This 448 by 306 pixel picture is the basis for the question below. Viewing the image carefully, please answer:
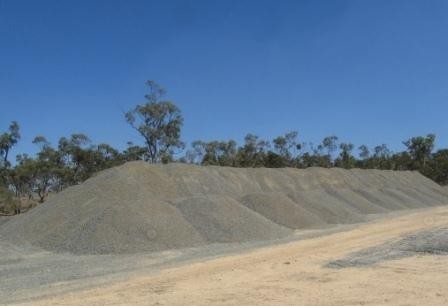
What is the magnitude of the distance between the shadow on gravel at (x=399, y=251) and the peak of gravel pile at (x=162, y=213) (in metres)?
6.67

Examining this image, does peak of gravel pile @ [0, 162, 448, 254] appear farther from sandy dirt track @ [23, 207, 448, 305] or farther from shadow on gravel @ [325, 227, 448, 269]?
shadow on gravel @ [325, 227, 448, 269]

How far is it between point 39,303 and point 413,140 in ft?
275

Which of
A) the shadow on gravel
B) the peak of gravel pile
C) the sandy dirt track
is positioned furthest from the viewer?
the peak of gravel pile

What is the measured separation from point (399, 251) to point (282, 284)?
233 inches

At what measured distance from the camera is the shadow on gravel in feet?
47.0

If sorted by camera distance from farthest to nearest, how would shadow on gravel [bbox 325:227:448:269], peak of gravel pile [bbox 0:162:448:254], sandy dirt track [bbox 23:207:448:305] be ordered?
peak of gravel pile [bbox 0:162:448:254] < shadow on gravel [bbox 325:227:448:269] < sandy dirt track [bbox 23:207:448:305]

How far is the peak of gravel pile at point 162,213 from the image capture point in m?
20.1

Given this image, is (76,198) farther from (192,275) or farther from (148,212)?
(192,275)

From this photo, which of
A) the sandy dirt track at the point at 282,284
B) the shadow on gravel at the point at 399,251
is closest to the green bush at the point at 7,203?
the sandy dirt track at the point at 282,284

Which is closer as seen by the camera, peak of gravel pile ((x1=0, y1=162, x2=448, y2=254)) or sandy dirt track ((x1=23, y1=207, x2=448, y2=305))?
sandy dirt track ((x1=23, y1=207, x2=448, y2=305))

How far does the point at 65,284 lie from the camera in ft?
42.8

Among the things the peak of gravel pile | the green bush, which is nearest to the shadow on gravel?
the peak of gravel pile

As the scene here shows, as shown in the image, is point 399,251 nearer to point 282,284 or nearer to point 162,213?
point 282,284

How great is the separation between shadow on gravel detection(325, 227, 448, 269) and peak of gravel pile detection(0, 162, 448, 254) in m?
6.67
